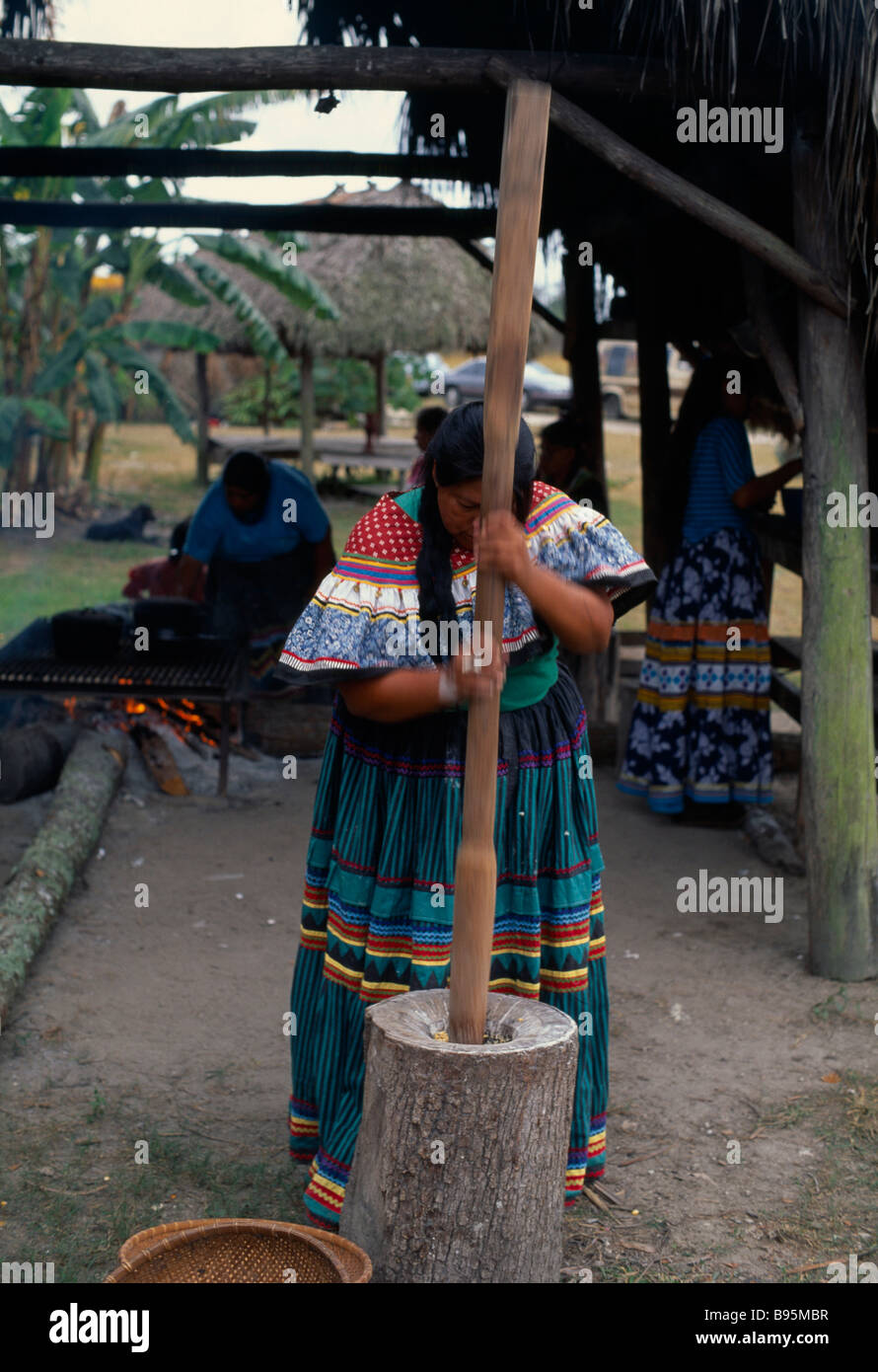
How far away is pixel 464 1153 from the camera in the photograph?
8.19 feet

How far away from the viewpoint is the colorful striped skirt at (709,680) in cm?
598

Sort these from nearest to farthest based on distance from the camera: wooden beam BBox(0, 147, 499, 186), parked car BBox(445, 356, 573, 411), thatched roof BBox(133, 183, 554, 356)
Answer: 1. wooden beam BBox(0, 147, 499, 186)
2. thatched roof BBox(133, 183, 554, 356)
3. parked car BBox(445, 356, 573, 411)

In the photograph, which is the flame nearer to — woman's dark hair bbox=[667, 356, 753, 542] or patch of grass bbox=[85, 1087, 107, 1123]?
woman's dark hair bbox=[667, 356, 753, 542]

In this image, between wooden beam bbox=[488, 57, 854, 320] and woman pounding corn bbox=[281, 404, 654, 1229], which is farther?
wooden beam bbox=[488, 57, 854, 320]

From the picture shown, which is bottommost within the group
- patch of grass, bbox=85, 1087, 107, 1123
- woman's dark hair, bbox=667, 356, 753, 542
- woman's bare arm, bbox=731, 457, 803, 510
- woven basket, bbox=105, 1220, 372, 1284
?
patch of grass, bbox=85, 1087, 107, 1123

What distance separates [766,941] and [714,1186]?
5.70 ft

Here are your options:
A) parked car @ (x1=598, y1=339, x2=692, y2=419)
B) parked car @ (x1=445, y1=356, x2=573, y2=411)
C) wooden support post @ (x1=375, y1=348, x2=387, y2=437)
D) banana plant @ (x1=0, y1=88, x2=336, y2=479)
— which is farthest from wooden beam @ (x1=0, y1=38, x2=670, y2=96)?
parked car @ (x1=445, y1=356, x2=573, y2=411)

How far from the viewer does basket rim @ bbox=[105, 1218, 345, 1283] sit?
2326mm

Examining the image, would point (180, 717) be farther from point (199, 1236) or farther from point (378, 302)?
point (378, 302)

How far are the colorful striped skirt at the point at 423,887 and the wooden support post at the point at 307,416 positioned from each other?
44.7 ft

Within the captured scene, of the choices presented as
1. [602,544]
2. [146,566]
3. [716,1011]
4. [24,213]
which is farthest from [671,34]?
[146,566]

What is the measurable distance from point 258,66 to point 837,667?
266 centimetres

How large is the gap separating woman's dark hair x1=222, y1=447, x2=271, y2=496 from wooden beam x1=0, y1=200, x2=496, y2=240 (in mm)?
1355

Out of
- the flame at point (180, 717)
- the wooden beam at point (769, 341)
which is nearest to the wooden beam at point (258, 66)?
the wooden beam at point (769, 341)
